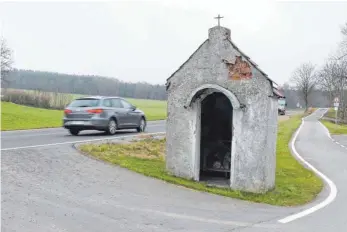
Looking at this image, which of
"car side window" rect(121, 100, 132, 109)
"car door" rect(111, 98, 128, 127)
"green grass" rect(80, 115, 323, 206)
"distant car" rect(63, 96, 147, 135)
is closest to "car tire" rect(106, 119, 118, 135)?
"distant car" rect(63, 96, 147, 135)

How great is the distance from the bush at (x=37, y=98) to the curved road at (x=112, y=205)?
44246 mm

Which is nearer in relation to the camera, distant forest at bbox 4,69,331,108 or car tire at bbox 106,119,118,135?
car tire at bbox 106,119,118,135

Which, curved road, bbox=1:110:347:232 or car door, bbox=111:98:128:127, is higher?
car door, bbox=111:98:128:127

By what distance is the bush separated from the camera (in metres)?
53.5

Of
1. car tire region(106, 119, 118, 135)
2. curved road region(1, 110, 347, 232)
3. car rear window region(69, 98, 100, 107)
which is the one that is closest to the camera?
curved road region(1, 110, 347, 232)

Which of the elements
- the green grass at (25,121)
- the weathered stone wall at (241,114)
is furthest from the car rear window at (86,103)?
the weathered stone wall at (241,114)

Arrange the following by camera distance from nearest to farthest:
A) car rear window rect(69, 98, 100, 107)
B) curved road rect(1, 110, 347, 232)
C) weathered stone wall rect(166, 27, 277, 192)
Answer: curved road rect(1, 110, 347, 232)
weathered stone wall rect(166, 27, 277, 192)
car rear window rect(69, 98, 100, 107)

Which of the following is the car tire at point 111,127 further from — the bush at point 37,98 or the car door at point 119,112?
the bush at point 37,98

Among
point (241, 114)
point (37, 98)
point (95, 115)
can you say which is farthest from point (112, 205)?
point (37, 98)

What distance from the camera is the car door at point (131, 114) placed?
20.5 m

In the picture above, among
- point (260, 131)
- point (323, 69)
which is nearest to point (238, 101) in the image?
Result: point (260, 131)

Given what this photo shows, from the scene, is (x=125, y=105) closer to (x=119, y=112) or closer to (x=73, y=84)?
(x=119, y=112)

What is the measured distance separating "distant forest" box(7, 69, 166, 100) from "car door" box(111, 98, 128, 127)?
18083mm

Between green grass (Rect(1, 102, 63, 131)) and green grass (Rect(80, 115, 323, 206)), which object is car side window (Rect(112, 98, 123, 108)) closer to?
green grass (Rect(80, 115, 323, 206))
